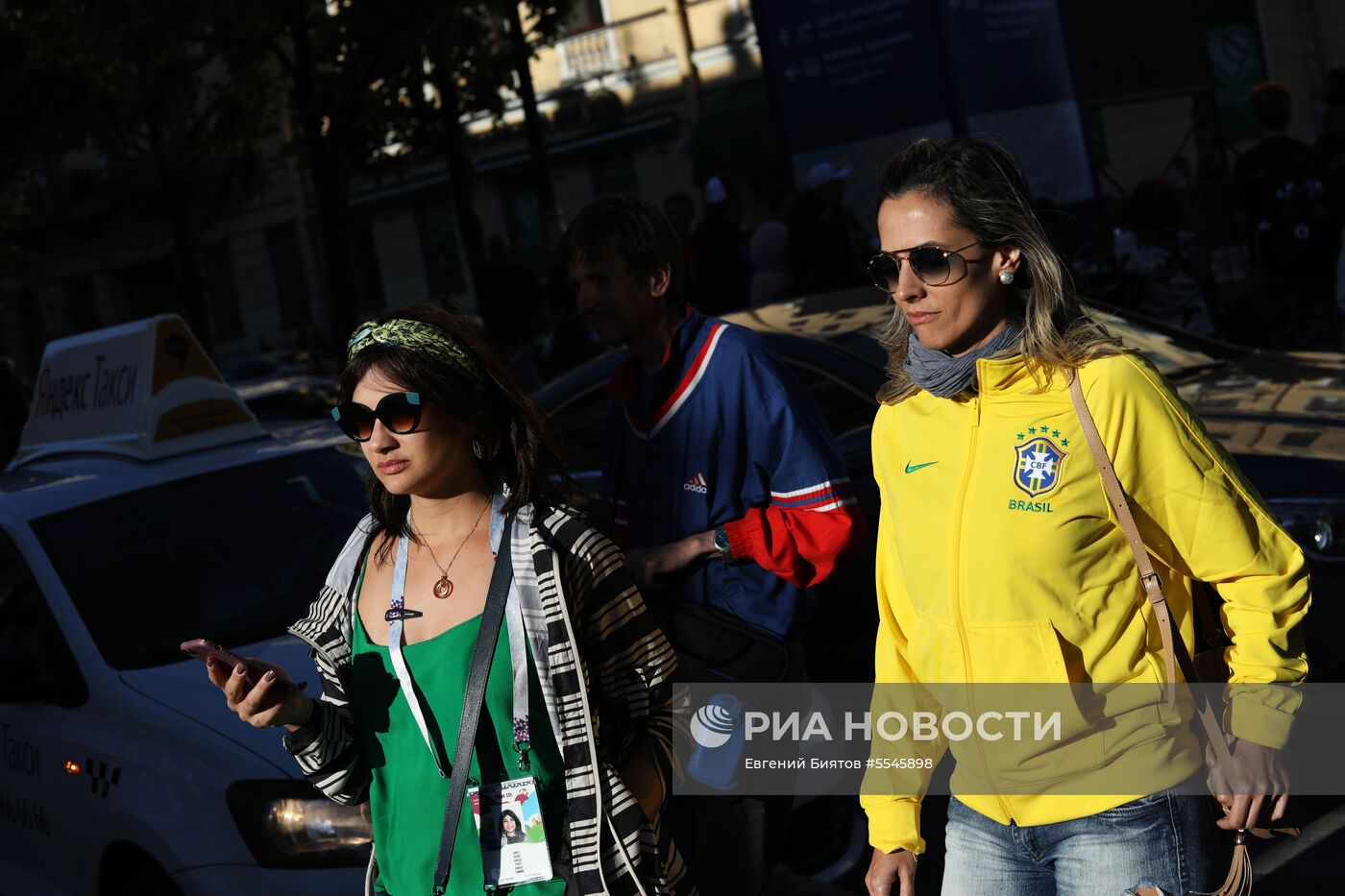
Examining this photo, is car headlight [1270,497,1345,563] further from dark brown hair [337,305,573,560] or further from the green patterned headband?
the green patterned headband

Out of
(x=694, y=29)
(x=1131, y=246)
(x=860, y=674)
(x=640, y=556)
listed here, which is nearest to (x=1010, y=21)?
(x=1131, y=246)

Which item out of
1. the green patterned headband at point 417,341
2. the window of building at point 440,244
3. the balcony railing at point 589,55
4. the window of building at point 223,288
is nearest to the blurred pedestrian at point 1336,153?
the green patterned headband at point 417,341

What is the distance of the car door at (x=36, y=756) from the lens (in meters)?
4.25

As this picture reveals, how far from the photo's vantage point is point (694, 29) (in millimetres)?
27094

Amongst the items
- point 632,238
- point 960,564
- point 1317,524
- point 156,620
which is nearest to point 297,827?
point 156,620

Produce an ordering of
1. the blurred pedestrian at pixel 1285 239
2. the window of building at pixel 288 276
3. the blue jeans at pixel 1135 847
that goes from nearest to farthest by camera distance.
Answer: the blue jeans at pixel 1135 847, the blurred pedestrian at pixel 1285 239, the window of building at pixel 288 276

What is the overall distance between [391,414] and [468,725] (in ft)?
1.74

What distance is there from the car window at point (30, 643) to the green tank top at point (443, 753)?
2.12m

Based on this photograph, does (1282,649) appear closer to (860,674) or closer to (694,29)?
(860,674)

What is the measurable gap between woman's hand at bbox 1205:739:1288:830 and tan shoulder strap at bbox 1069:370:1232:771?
0.03 meters

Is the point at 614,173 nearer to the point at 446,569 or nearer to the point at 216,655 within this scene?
the point at 446,569

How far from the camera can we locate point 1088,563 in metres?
2.30

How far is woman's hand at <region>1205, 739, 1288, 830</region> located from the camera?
86.7 inches

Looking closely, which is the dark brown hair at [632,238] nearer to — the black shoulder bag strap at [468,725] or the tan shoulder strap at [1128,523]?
the black shoulder bag strap at [468,725]
